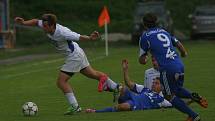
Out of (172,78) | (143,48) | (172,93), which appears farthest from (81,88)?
(172,78)

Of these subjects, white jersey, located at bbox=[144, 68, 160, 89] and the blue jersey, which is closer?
the blue jersey

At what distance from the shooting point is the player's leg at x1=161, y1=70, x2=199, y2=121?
12.3m

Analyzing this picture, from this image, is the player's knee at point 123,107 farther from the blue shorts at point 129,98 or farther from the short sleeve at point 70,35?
the short sleeve at point 70,35

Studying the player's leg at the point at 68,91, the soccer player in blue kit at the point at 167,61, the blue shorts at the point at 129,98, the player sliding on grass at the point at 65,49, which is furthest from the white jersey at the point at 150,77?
the soccer player in blue kit at the point at 167,61

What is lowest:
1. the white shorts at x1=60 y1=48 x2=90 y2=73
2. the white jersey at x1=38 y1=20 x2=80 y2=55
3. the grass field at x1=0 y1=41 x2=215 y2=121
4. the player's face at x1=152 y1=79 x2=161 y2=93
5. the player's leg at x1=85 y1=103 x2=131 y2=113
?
the grass field at x1=0 y1=41 x2=215 y2=121

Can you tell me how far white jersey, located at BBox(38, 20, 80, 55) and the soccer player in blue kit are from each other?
2083 millimetres

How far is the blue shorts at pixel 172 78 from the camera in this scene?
40.5ft

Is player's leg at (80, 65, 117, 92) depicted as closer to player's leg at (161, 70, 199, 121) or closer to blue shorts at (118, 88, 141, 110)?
blue shorts at (118, 88, 141, 110)

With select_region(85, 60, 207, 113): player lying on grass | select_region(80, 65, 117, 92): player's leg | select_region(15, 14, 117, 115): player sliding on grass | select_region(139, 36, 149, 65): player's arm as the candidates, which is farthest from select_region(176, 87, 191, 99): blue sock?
select_region(80, 65, 117, 92): player's leg

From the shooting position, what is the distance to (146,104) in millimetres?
15016

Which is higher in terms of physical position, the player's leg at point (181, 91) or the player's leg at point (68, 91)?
the player's leg at point (181, 91)

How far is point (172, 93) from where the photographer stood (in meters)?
12.5

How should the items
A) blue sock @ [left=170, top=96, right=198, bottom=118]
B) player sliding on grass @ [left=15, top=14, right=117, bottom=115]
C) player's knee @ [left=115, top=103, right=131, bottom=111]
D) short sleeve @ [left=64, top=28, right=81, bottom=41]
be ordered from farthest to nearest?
player's knee @ [left=115, top=103, right=131, bottom=111]
player sliding on grass @ [left=15, top=14, right=117, bottom=115]
short sleeve @ [left=64, top=28, right=81, bottom=41]
blue sock @ [left=170, top=96, right=198, bottom=118]

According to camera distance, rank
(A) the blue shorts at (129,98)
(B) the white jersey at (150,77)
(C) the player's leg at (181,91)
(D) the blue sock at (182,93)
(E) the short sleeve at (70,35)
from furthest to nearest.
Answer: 1. (B) the white jersey at (150,77)
2. (A) the blue shorts at (129,98)
3. (E) the short sleeve at (70,35)
4. (D) the blue sock at (182,93)
5. (C) the player's leg at (181,91)
